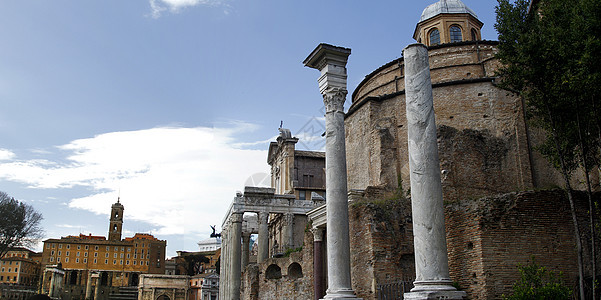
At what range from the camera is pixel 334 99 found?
472 inches

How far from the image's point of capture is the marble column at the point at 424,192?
8.04 meters

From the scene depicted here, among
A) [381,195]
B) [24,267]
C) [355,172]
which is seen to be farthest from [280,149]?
[24,267]

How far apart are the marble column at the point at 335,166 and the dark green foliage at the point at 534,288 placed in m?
3.23

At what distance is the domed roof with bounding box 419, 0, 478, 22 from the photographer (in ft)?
90.3

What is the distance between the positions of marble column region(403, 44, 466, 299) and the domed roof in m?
19.7

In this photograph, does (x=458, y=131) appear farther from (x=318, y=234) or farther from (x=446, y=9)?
(x=446, y=9)

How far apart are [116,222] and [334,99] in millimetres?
88442

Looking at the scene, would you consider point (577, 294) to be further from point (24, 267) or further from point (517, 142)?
point (24, 267)

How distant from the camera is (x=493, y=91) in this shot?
19.6 m

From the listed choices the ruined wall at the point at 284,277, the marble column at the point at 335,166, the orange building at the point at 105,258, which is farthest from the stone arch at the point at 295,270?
the orange building at the point at 105,258

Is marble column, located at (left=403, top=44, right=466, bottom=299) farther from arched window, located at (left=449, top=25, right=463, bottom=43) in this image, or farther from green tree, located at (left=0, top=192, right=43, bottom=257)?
green tree, located at (left=0, top=192, right=43, bottom=257)

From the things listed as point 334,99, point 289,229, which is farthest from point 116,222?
point 334,99

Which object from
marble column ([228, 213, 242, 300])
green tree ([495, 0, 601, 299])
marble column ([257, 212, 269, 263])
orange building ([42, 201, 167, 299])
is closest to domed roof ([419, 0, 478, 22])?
marble column ([257, 212, 269, 263])

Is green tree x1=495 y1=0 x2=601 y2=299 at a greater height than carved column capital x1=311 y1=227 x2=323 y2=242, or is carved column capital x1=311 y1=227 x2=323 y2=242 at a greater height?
green tree x1=495 y1=0 x2=601 y2=299
